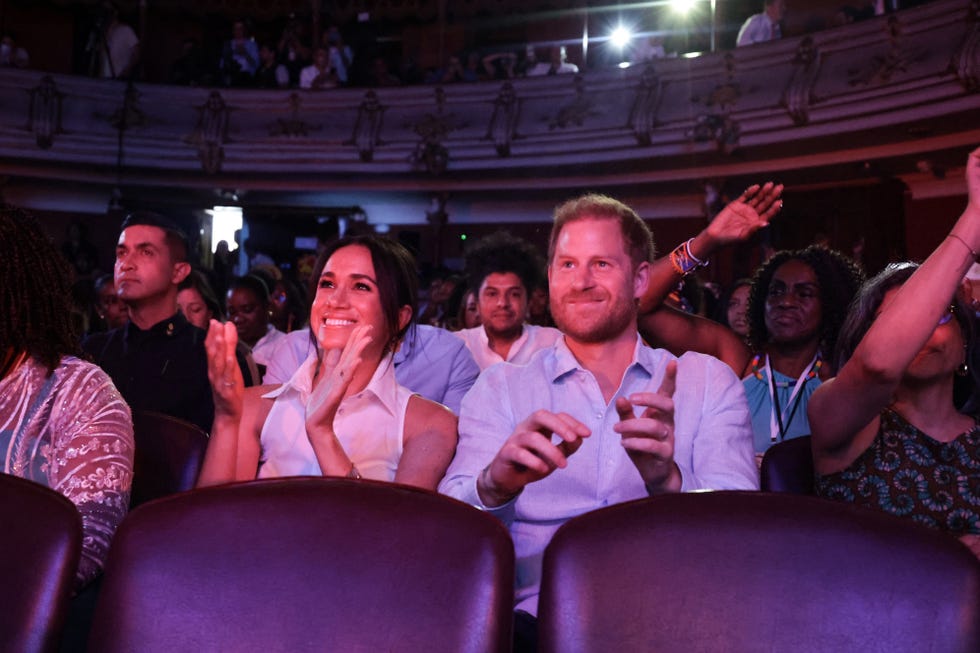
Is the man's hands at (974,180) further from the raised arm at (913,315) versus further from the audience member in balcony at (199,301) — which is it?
the audience member in balcony at (199,301)

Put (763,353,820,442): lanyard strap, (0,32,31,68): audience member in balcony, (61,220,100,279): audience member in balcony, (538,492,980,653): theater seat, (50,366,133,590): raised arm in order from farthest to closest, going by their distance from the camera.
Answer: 1. (0,32,31,68): audience member in balcony
2. (61,220,100,279): audience member in balcony
3. (763,353,820,442): lanyard strap
4. (50,366,133,590): raised arm
5. (538,492,980,653): theater seat

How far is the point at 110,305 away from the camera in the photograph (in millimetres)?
4461

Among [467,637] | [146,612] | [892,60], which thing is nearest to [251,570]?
[146,612]

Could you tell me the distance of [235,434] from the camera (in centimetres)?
175

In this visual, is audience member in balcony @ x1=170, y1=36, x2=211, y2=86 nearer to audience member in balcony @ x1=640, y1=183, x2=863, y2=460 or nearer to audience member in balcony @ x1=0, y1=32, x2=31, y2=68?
audience member in balcony @ x1=0, y1=32, x2=31, y2=68

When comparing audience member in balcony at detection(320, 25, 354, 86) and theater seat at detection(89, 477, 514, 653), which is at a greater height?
audience member in balcony at detection(320, 25, 354, 86)

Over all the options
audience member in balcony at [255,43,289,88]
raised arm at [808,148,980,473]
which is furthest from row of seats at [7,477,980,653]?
audience member in balcony at [255,43,289,88]

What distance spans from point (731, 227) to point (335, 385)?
1166 millimetres

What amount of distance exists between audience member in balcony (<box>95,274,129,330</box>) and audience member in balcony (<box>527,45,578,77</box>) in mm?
6726

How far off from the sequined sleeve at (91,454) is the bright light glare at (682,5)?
1002cm

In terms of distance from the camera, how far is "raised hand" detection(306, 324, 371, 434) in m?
1.61

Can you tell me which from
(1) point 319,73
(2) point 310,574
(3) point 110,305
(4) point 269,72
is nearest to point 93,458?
(2) point 310,574

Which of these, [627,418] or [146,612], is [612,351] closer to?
[627,418]

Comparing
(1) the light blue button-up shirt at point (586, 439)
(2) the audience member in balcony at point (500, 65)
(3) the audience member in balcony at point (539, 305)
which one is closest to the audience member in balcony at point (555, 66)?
(2) the audience member in balcony at point (500, 65)
